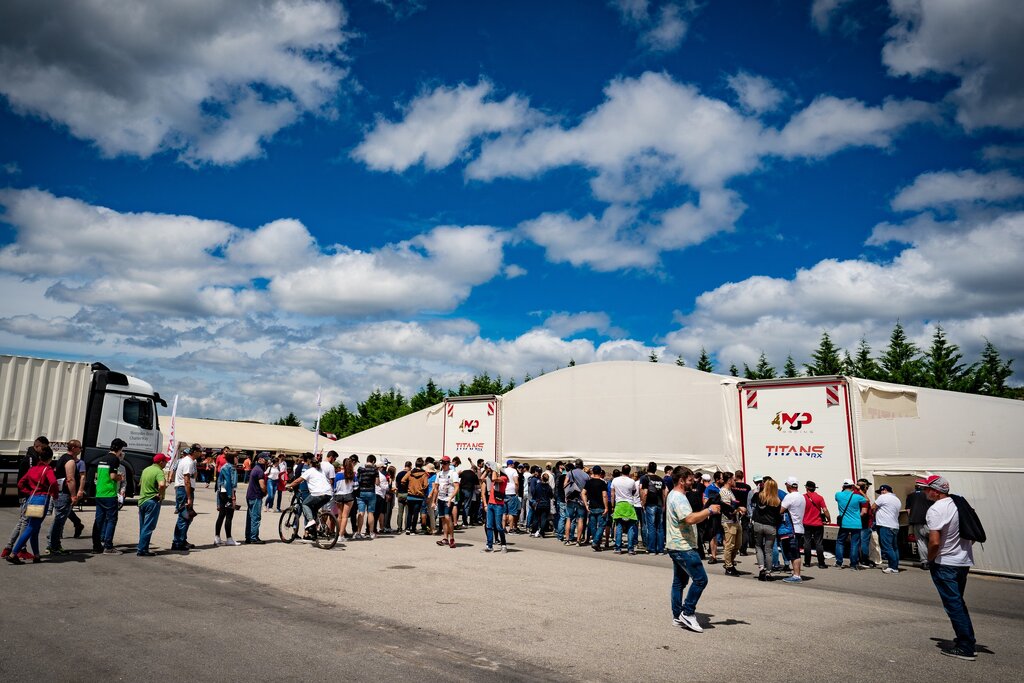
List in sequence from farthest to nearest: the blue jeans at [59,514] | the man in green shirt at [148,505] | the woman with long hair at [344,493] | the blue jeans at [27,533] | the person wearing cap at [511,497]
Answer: the person wearing cap at [511,497] → the woman with long hair at [344,493] → the man in green shirt at [148,505] → the blue jeans at [59,514] → the blue jeans at [27,533]

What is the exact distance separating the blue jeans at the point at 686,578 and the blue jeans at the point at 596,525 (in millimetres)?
6851

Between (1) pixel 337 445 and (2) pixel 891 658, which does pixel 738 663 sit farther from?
(1) pixel 337 445

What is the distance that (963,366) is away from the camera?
4338 cm

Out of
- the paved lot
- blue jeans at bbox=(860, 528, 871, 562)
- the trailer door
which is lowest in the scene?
the paved lot

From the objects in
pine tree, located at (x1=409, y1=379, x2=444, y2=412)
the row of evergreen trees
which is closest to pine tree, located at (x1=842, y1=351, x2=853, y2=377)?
the row of evergreen trees

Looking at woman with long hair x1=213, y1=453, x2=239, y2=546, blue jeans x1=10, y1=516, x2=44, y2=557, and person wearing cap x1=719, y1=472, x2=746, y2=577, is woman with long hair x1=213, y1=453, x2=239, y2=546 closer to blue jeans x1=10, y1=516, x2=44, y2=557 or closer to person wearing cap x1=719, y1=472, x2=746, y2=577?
blue jeans x1=10, y1=516, x2=44, y2=557

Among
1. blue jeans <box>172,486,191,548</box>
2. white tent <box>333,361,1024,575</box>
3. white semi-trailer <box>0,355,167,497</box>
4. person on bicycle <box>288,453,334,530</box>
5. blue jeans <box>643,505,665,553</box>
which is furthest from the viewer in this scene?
white semi-trailer <box>0,355,167,497</box>

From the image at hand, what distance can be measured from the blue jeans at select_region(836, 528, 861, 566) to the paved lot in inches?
60.8

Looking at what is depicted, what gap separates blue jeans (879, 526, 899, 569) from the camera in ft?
38.5

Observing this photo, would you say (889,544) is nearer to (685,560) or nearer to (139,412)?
(685,560)

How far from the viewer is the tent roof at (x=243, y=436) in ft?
172

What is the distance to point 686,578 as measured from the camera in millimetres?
7020

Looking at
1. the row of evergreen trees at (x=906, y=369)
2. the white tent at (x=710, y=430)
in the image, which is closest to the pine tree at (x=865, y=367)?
the row of evergreen trees at (x=906, y=369)

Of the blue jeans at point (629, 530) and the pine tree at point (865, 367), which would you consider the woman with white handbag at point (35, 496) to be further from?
the pine tree at point (865, 367)
